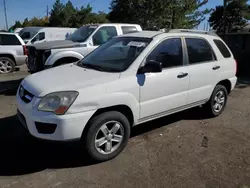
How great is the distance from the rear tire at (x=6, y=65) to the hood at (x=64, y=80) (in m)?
7.15

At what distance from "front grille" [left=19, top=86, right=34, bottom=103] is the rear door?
256cm

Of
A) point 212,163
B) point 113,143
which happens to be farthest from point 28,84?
point 212,163

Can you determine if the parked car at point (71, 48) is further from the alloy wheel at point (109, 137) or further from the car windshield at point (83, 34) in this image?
the alloy wheel at point (109, 137)

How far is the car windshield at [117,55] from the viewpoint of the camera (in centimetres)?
390

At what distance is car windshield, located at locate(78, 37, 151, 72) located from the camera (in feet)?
12.8

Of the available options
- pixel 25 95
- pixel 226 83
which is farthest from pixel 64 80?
pixel 226 83

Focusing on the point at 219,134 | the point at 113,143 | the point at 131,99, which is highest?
the point at 131,99

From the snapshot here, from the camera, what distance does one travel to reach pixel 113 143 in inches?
145

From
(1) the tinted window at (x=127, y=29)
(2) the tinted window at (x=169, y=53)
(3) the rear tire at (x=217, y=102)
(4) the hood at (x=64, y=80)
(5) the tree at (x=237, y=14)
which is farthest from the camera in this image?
(5) the tree at (x=237, y=14)

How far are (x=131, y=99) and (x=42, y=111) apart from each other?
1190 millimetres

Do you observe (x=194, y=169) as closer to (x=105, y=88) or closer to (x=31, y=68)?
(x=105, y=88)

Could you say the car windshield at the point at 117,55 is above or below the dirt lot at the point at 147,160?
above

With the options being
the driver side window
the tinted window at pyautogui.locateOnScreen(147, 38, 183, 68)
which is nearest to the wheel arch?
the tinted window at pyautogui.locateOnScreen(147, 38, 183, 68)

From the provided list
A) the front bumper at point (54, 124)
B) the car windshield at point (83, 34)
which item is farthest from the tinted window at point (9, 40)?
the front bumper at point (54, 124)
